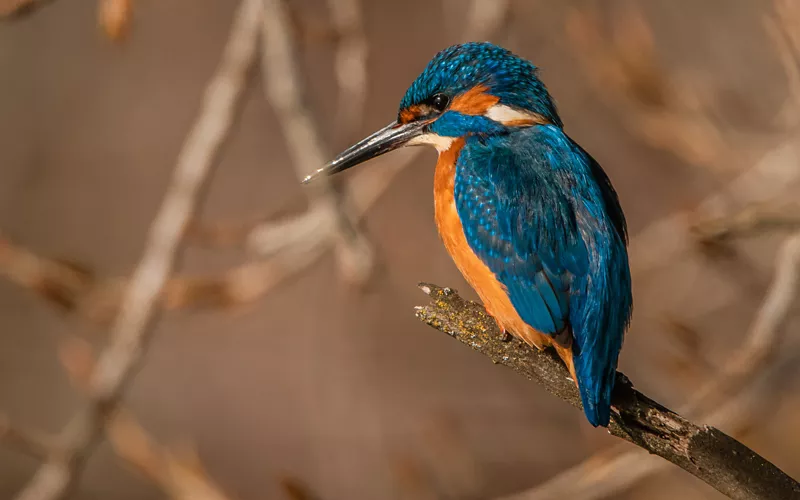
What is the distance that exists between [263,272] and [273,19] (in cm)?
78

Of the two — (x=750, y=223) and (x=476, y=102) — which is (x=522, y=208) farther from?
(x=750, y=223)

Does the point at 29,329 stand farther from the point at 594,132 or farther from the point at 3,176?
the point at 594,132

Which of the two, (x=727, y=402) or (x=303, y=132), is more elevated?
(x=303, y=132)

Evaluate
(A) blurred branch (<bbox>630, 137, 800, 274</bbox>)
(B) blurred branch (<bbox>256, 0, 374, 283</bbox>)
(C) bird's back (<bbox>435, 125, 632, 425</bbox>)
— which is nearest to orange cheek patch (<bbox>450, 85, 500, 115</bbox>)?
(C) bird's back (<bbox>435, 125, 632, 425</bbox>)

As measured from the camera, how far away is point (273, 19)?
2414mm

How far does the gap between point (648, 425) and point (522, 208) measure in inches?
21.8

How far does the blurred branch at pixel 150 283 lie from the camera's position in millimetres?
2340

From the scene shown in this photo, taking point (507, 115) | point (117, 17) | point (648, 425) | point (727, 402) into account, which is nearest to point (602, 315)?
point (648, 425)

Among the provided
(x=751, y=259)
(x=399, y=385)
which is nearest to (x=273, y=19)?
(x=751, y=259)

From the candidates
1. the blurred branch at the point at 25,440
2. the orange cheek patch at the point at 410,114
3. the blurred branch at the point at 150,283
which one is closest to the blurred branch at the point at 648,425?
the orange cheek patch at the point at 410,114

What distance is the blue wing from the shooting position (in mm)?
1841

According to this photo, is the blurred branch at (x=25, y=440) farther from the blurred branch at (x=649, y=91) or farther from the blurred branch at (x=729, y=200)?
the blurred branch at (x=649, y=91)

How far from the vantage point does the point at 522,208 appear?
1.93 metres

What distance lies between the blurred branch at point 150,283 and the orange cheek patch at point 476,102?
599mm
